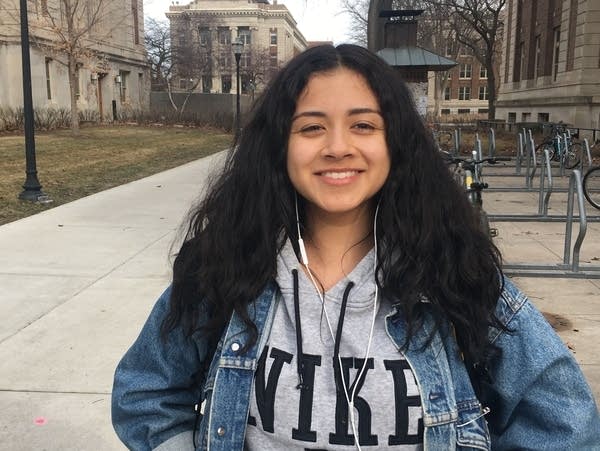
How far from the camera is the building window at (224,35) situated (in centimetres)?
7644

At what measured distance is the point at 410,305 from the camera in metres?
1.45

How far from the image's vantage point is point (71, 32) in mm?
26578

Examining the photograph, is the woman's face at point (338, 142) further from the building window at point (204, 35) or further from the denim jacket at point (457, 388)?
the building window at point (204, 35)

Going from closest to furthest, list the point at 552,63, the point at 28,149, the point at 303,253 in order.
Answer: the point at 303,253
the point at 28,149
the point at 552,63

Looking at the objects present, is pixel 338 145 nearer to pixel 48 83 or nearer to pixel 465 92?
pixel 48 83

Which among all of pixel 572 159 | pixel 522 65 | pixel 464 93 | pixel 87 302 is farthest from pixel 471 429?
pixel 464 93

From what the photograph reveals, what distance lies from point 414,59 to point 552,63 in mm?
22429

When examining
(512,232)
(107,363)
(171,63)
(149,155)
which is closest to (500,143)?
(149,155)

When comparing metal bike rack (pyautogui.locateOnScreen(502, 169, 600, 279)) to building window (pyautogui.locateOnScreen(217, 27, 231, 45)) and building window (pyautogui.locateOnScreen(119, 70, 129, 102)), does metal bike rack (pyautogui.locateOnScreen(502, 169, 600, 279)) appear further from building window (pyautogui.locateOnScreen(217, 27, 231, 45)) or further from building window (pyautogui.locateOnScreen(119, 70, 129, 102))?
building window (pyautogui.locateOnScreen(217, 27, 231, 45))

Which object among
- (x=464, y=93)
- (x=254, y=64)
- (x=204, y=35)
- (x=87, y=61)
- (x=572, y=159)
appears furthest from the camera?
(x=464, y=93)

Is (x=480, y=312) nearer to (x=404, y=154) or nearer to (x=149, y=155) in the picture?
(x=404, y=154)

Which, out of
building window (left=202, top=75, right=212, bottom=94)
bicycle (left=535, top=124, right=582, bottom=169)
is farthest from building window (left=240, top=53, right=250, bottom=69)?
bicycle (left=535, top=124, right=582, bottom=169)

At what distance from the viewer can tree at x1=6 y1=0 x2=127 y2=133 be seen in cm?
2666

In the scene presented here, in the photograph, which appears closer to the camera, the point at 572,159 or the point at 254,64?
the point at 572,159
